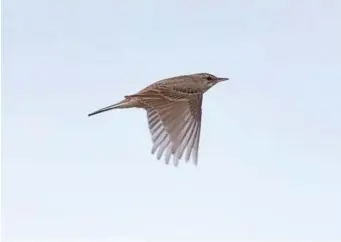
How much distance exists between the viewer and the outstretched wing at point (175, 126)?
243 centimetres

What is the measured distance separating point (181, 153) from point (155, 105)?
21 cm

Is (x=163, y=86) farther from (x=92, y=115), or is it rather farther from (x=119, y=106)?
(x=92, y=115)

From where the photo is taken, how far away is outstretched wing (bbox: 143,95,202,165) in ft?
7.96

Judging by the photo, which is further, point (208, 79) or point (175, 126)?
point (208, 79)

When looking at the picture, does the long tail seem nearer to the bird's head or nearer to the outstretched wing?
the outstretched wing

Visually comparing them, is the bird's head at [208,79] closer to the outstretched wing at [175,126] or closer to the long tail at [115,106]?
the outstretched wing at [175,126]

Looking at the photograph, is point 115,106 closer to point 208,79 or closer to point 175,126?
point 175,126

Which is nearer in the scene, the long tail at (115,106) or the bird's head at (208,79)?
the long tail at (115,106)

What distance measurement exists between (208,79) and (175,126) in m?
0.27

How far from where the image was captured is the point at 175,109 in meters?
2.58

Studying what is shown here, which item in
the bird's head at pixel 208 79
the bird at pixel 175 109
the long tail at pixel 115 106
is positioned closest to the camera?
the long tail at pixel 115 106

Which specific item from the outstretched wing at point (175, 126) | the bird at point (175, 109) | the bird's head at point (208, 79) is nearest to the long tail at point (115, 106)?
the bird at point (175, 109)

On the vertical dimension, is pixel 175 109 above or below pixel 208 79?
below

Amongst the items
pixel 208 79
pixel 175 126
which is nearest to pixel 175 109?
pixel 175 126
